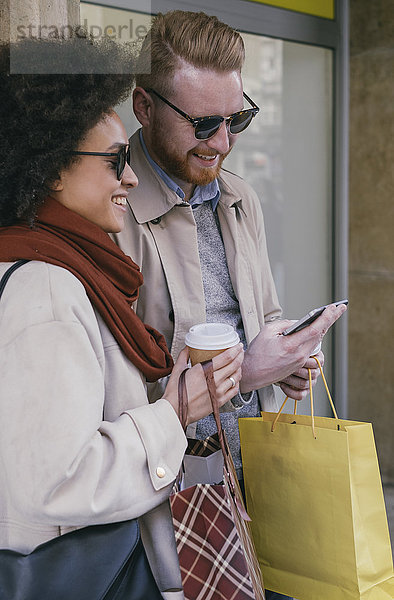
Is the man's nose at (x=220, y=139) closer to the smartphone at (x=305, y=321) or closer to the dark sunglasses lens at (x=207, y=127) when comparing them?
the dark sunglasses lens at (x=207, y=127)

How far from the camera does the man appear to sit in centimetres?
209

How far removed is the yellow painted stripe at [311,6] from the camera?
411cm

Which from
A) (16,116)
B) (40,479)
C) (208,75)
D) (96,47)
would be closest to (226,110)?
(208,75)

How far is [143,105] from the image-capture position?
2182mm

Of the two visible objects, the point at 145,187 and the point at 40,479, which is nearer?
the point at 40,479

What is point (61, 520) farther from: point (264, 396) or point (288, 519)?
point (264, 396)

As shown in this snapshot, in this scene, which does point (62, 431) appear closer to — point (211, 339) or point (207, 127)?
point (211, 339)

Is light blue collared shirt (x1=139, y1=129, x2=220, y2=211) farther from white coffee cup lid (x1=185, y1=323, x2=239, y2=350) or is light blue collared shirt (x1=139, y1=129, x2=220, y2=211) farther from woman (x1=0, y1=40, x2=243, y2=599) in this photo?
white coffee cup lid (x1=185, y1=323, x2=239, y2=350)

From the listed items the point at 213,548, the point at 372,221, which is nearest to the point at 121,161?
the point at 213,548

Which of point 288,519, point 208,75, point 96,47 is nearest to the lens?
point 96,47

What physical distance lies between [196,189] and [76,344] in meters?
0.94

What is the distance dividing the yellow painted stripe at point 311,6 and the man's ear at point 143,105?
2.10 m

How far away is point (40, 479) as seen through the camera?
4.68 ft

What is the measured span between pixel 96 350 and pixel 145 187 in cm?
73
